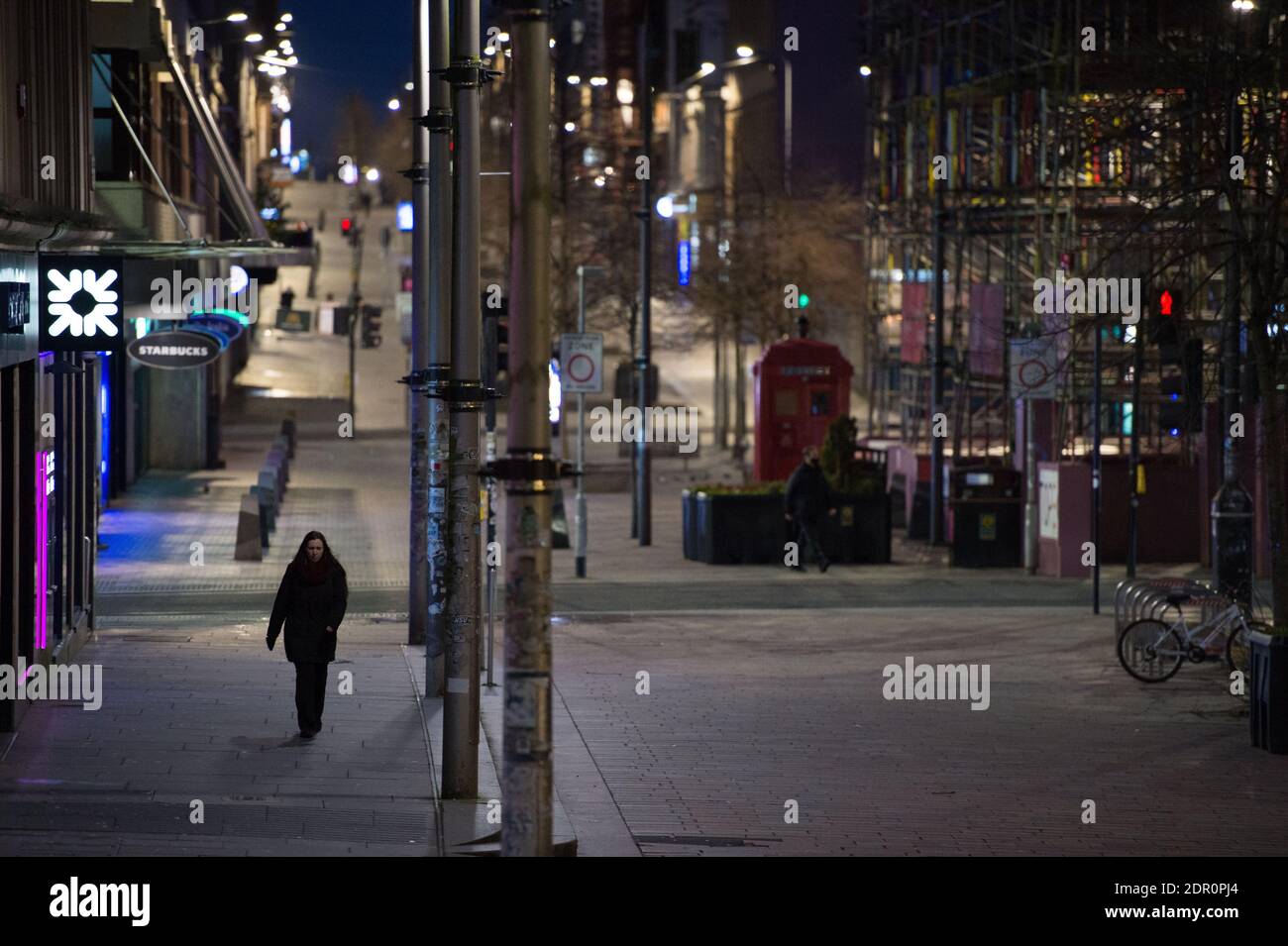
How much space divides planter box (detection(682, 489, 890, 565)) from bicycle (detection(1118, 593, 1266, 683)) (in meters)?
9.32

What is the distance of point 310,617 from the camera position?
1371 centimetres

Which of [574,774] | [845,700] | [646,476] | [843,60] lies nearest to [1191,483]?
[646,476]

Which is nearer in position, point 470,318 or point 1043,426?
point 470,318

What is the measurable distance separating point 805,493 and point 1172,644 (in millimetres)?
8567

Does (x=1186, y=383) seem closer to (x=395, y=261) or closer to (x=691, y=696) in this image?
(x=691, y=696)

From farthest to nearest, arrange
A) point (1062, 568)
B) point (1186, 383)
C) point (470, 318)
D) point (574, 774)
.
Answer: point (1062, 568), point (1186, 383), point (574, 774), point (470, 318)

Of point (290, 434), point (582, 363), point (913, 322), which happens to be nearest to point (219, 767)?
point (582, 363)

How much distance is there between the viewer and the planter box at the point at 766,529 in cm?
2633

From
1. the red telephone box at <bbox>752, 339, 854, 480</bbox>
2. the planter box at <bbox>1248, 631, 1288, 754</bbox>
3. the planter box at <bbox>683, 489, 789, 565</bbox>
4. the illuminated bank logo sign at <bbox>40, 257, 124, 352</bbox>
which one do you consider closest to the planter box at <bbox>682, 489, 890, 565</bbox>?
the planter box at <bbox>683, 489, 789, 565</bbox>

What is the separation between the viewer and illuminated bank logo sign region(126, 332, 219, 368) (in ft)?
81.4

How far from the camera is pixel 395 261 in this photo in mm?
108625

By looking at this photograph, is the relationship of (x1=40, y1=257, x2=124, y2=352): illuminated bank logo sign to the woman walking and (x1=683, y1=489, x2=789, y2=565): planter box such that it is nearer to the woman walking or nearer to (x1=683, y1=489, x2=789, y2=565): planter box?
the woman walking

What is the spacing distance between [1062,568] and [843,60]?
4443cm
